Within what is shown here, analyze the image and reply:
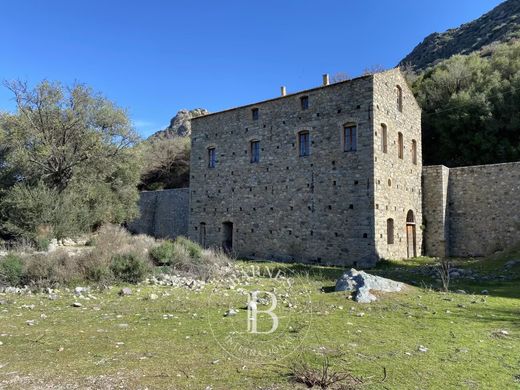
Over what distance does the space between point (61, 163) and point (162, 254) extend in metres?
10.2

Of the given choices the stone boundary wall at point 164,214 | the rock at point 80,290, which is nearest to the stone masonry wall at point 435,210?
the stone boundary wall at point 164,214

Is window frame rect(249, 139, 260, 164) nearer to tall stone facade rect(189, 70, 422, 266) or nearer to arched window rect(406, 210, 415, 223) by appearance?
tall stone facade rect(189, 70, 422, 266)

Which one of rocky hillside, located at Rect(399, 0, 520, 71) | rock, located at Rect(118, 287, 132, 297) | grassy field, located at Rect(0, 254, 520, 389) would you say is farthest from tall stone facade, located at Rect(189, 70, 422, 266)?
rocky hillside, located at Rect(399, 0, 520, 71)

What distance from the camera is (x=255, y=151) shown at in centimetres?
1878

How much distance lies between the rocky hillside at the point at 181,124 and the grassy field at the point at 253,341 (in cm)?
4352

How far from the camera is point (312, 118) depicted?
16.7 m

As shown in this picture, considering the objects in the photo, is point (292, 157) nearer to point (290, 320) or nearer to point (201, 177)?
point (201, 177)

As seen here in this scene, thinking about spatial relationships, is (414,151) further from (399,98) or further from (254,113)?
(254,113)

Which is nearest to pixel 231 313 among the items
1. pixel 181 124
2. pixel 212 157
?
pixel 212 157

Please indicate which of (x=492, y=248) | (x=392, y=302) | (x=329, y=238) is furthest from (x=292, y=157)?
(x=392, y=302)

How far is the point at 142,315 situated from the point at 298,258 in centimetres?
1067

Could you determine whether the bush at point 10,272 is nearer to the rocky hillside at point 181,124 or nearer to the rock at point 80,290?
the rock at point 80,290

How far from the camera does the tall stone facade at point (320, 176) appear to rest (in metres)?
15.1

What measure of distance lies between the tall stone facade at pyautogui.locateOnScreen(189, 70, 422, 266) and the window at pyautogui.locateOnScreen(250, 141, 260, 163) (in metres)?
0.06
